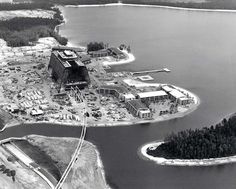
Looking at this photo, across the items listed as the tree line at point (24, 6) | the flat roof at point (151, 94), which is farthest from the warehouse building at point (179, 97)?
the tree line at point (24, 6)

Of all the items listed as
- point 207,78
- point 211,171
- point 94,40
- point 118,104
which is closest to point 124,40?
point 94,40

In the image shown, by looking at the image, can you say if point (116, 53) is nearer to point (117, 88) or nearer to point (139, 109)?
point (117, 88)

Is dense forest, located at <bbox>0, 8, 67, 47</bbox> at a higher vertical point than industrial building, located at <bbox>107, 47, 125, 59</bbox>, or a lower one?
higher

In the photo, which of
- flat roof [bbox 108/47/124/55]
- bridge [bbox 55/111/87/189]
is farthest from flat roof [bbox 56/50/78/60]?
flat roof [bbox 108/47/124/55]

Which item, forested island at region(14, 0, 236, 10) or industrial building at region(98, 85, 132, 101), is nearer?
industrial building at region(98, 85, 132, 101)

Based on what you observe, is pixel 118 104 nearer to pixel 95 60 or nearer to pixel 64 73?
pixel 64 73

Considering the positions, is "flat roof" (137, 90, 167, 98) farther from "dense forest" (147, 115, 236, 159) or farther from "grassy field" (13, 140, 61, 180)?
"grassy field" (13, 140, 61, 180)

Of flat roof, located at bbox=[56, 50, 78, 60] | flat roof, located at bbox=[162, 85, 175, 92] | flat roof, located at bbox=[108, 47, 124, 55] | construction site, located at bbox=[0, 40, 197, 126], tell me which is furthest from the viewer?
flat roof, located at bbox=[108, 47, 124, 55]

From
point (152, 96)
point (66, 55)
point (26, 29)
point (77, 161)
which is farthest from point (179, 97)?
point (26, 29)
